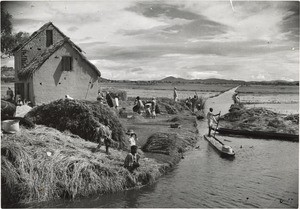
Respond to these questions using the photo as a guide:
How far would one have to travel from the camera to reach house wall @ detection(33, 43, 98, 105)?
2248 cm

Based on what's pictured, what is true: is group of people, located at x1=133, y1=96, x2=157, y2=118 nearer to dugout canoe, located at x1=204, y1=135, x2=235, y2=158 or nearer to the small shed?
the small shed

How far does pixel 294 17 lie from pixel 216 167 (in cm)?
704

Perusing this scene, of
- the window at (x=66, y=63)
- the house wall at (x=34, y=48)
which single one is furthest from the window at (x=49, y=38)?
the window at (x=66, y=63)

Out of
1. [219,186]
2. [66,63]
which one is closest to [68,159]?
[219,186]

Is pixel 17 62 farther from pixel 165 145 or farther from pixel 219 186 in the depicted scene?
pixel 219 186

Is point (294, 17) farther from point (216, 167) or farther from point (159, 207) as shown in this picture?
point (159, 207)

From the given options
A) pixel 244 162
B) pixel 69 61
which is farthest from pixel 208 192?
pixel 69 61

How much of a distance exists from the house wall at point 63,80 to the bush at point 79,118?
22.6ft

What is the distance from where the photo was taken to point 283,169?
15.4m

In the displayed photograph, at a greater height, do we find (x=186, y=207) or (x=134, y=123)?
(x=134, y=123)

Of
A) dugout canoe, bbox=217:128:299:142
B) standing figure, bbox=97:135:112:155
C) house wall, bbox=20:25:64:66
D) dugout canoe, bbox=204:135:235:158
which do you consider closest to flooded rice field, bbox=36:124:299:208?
dugout canoe, bbox=204:135:235:158

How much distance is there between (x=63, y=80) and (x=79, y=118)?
874 centimetres

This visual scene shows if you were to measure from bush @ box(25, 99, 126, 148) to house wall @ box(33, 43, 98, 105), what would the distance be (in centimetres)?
687

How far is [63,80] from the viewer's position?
919 inches
